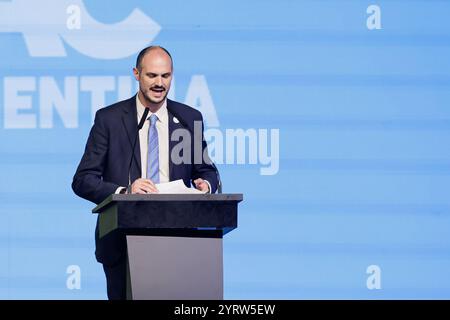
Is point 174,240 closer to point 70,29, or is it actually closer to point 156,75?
point 156,75

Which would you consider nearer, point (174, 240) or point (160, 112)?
point (174, 240)

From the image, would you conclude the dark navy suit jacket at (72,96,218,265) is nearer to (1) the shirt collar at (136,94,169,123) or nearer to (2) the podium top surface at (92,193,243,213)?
(1) the shirt collar at (136,94,169,123)

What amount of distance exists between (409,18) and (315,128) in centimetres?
73

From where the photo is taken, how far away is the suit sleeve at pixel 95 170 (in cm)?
490

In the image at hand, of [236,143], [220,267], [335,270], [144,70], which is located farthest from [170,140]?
[335,270]

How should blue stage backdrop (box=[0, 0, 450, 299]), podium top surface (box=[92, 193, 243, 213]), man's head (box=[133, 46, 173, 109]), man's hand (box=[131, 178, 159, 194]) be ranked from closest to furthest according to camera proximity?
podium top surface (box=[92, 193, 243, 213]) < man's hand (box=[131, 178, 159, 194]) < man's head (box=[133, 46, 173, 109]) < blue stage backdrop (box=[0, 0, 450, 299])

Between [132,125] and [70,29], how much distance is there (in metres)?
1.21

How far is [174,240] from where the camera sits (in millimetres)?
4469

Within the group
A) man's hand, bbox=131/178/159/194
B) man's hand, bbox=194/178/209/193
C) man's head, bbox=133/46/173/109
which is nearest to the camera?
man's hand, bbox=131/178/159/194

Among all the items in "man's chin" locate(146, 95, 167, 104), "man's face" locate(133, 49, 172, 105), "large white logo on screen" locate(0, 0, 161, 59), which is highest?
"large white logo on screen" locate(0, 0, 161, 59)

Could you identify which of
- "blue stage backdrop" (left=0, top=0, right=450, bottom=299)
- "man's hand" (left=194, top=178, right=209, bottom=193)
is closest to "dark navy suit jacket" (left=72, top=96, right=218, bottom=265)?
"man's hand" (left=194, top=178, right=209, bottom=193)

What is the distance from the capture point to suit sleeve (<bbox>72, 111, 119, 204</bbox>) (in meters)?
4.90

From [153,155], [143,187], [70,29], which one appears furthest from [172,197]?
[70,29]

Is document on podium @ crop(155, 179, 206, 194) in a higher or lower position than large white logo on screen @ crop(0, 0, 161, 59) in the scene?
lower
